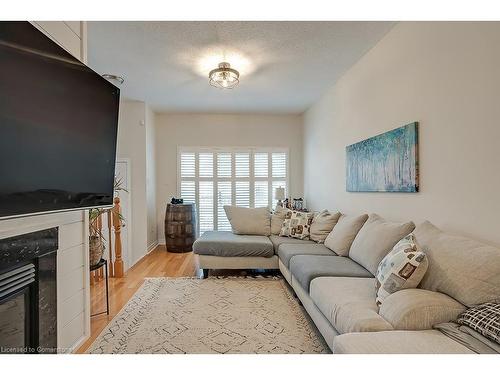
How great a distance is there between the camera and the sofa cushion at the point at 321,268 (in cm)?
227

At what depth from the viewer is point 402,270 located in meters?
1.60

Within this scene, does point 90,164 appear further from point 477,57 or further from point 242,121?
point 242,121

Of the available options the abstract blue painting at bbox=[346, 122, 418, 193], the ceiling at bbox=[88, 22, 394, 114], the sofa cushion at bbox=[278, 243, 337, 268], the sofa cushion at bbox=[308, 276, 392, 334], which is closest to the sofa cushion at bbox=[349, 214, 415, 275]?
the sofa cushion at bbox=[308, 276, 392, 334]

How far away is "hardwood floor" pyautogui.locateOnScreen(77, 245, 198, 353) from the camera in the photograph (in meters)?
2.46

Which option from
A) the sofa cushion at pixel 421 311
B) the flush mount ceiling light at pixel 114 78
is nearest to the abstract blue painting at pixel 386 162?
the sofa cushion at pixel 421 311

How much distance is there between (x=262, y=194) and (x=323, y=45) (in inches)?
129

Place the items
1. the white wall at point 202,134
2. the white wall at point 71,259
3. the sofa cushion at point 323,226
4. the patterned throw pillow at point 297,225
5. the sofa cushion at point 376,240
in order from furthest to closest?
the white wall at point 202,134 → the patterned throw pillow at point 297,225 → the sofa cushion at point 323,226 → the sofa cushion at point 376,240 → the white wall at point 71,259

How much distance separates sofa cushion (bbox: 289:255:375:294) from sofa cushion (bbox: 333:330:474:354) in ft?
3.05

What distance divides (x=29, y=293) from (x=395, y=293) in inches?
78.7

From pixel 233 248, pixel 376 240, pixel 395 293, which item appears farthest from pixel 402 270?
pixel 233 248

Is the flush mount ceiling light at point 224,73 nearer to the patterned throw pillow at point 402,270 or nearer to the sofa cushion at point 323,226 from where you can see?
the sofa cushion at point 323,226

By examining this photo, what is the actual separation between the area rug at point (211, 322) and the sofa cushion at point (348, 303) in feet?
1.31

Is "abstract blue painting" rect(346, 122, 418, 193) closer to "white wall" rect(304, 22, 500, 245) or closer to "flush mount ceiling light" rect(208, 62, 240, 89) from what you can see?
"white wall" rect(304, 22, 500, 245)
